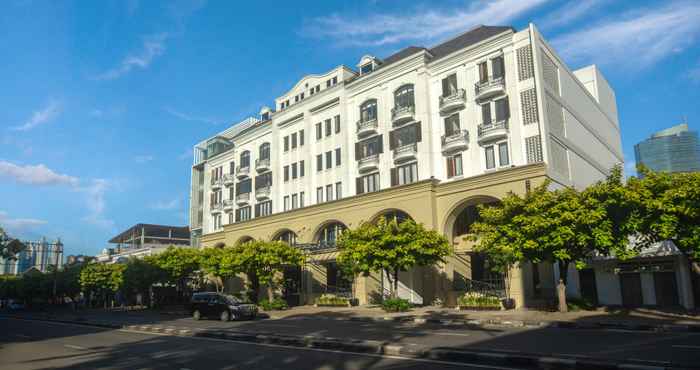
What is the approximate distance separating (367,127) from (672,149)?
14859 centimetres

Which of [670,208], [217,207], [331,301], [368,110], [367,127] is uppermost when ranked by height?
[368,110]

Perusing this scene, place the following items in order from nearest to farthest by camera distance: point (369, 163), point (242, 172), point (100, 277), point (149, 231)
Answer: point (369, 163), point (242, 172), point (100, 277), point (149, 231)

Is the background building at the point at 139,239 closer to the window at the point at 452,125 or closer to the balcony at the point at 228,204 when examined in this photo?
the balcony at the point at 228,204

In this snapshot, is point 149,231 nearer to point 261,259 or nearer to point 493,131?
point 261,259

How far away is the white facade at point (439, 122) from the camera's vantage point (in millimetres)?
33000

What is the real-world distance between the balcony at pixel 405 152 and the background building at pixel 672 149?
139405 mm

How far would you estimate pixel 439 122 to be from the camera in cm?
3725

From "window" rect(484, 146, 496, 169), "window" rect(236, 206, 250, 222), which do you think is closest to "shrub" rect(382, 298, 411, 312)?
"window" rect(484, 146, 496, 169)

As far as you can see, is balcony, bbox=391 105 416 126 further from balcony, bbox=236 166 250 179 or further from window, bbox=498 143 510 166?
balcony, bbox=236 166 250 179

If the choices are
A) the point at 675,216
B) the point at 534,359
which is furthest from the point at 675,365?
the point at 675,216

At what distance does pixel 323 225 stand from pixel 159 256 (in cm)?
1707

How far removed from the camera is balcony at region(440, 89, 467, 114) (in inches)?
1400

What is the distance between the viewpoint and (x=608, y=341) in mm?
15766

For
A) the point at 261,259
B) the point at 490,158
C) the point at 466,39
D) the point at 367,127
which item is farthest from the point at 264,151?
the point at 490,158
